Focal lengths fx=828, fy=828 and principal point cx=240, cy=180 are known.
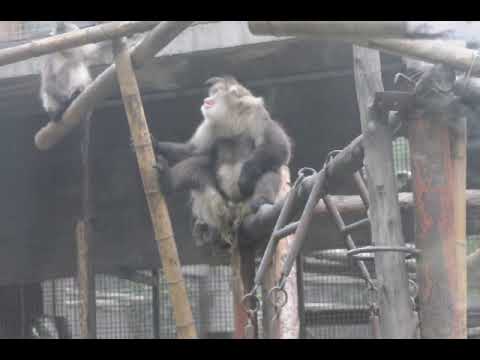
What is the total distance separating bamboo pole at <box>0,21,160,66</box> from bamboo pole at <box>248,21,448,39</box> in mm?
2142

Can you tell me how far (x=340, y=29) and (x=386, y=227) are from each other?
814 mm

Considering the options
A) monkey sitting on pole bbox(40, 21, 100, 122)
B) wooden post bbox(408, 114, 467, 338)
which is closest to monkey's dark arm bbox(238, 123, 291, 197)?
monkey sitting on pole bbox(40, 21, 100, 122)

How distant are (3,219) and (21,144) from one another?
0.61m

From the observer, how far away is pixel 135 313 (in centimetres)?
661

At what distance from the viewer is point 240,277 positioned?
13.6 feet

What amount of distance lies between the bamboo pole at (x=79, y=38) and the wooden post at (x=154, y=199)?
14cm

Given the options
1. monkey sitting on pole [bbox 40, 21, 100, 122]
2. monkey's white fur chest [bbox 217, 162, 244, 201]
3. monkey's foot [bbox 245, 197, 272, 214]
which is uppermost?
monkey sitting on pole [bbox 40, 21, 100, 122]

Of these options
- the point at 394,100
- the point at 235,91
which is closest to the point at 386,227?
the point at 394,100

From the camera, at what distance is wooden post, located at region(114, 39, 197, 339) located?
3.65m

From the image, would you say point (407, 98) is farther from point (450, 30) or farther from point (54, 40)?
point (54, 40)

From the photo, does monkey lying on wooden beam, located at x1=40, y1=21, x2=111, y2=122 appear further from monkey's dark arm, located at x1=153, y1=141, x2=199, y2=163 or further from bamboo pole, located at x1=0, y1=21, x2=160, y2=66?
bamboo pole, located at x1=0, y1=21, x2=160, y2=66

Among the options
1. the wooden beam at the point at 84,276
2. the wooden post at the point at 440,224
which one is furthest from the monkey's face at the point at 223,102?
the wooden post at the point at 440,224

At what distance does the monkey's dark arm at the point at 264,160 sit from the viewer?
4738 millimetres
